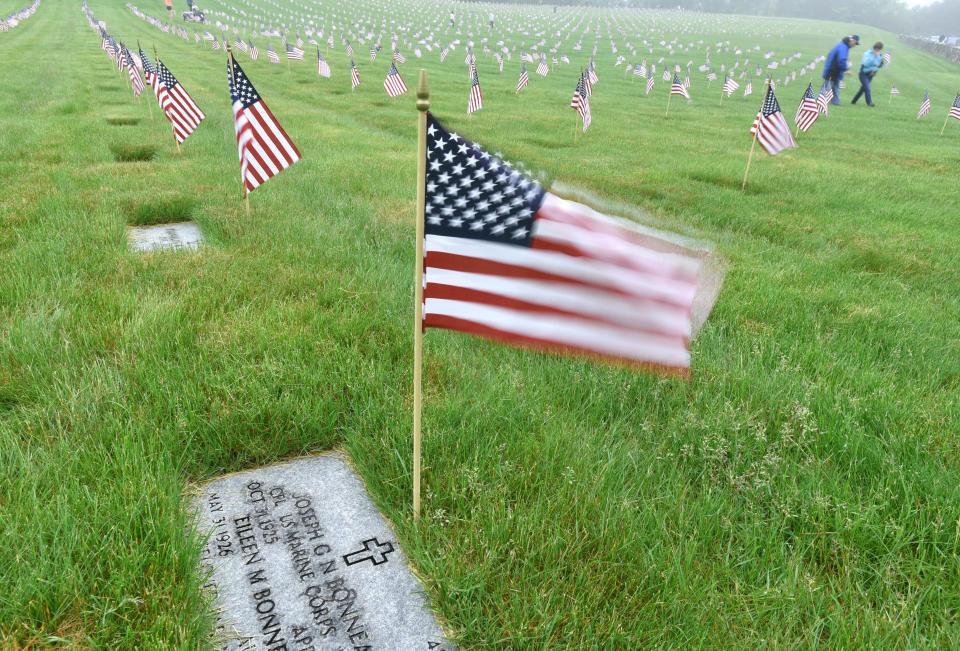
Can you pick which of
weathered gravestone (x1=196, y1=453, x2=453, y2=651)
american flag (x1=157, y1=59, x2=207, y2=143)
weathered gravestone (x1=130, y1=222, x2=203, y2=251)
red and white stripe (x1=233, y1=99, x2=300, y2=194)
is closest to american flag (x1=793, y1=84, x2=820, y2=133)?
red and white stripe (x1=233, y1=99, x2=300, y2=194)

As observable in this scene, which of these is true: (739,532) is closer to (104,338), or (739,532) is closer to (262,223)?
(104,338)

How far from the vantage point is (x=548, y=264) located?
2.04m

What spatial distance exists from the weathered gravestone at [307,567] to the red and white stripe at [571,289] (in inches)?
38.8

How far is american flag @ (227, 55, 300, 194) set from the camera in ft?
18.5

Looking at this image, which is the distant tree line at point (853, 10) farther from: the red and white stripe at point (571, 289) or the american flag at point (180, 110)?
the red and white stripe at point (571, 289)

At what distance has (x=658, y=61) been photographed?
141 feet

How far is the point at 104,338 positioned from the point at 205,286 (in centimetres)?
→ 88

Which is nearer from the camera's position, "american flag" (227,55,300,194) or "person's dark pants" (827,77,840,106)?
"american flag" (227,55,300,194)

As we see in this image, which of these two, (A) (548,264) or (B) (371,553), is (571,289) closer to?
(A) (548,264)

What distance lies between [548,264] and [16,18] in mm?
60938

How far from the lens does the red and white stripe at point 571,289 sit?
2.02 meters

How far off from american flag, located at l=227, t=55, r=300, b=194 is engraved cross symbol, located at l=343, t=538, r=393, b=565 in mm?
4402

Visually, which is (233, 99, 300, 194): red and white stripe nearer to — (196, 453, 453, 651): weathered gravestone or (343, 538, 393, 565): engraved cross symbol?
(196, 453, 453, 651): weathered gravestone

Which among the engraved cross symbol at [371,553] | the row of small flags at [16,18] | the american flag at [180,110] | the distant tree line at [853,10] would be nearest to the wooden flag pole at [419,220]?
the engraved cross symbol at [371,553]
